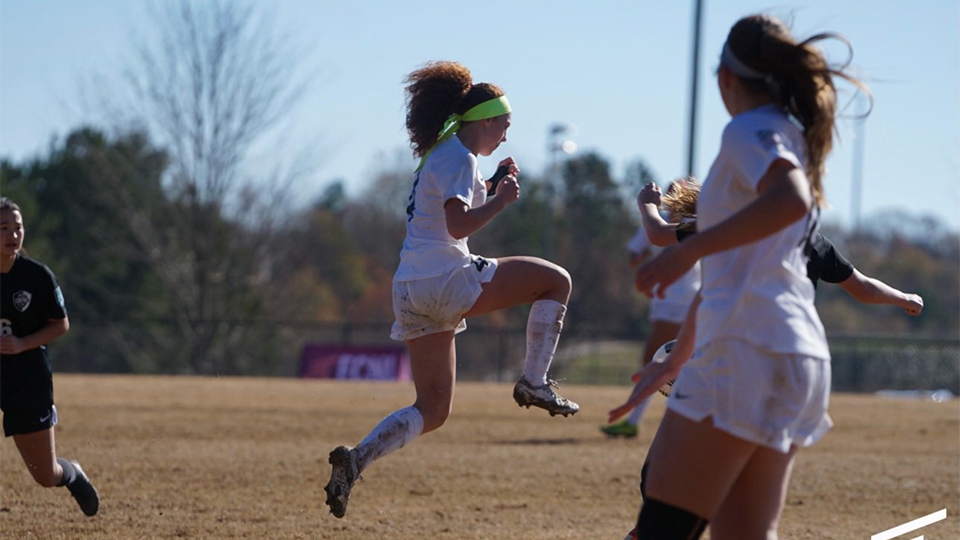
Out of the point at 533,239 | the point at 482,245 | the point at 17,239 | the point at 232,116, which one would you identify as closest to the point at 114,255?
the point at 232,116

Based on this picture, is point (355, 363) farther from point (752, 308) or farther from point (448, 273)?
point (752, 308)

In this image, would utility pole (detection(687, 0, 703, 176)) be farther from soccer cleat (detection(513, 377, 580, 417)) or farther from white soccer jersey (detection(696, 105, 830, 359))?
white soccer jersey (detection(696, 105, 830, 359))

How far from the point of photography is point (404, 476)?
29.9 feet

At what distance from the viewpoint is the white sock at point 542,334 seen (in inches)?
225

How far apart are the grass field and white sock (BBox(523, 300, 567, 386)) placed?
59.2 inches

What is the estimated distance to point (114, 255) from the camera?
37656mm

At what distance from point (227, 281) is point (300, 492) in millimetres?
29158

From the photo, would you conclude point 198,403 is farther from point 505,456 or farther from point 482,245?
point 482,245

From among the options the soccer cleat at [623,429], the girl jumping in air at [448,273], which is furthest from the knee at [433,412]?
the soccer cleat at [623,429]

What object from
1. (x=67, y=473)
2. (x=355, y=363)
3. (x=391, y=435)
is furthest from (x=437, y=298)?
(x=355, y=363)

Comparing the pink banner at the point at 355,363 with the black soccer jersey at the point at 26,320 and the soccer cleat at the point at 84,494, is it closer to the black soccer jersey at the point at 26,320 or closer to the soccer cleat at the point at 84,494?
the soccer cleat at the point at 84,494

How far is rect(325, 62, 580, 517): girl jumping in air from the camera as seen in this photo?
17.7ft

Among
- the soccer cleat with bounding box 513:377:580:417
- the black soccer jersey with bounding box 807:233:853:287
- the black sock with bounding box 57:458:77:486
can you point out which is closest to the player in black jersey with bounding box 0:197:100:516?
the black sock with bounding box 57:458:77:486

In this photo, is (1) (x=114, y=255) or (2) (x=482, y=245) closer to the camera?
(1) (x=114, y=255)
